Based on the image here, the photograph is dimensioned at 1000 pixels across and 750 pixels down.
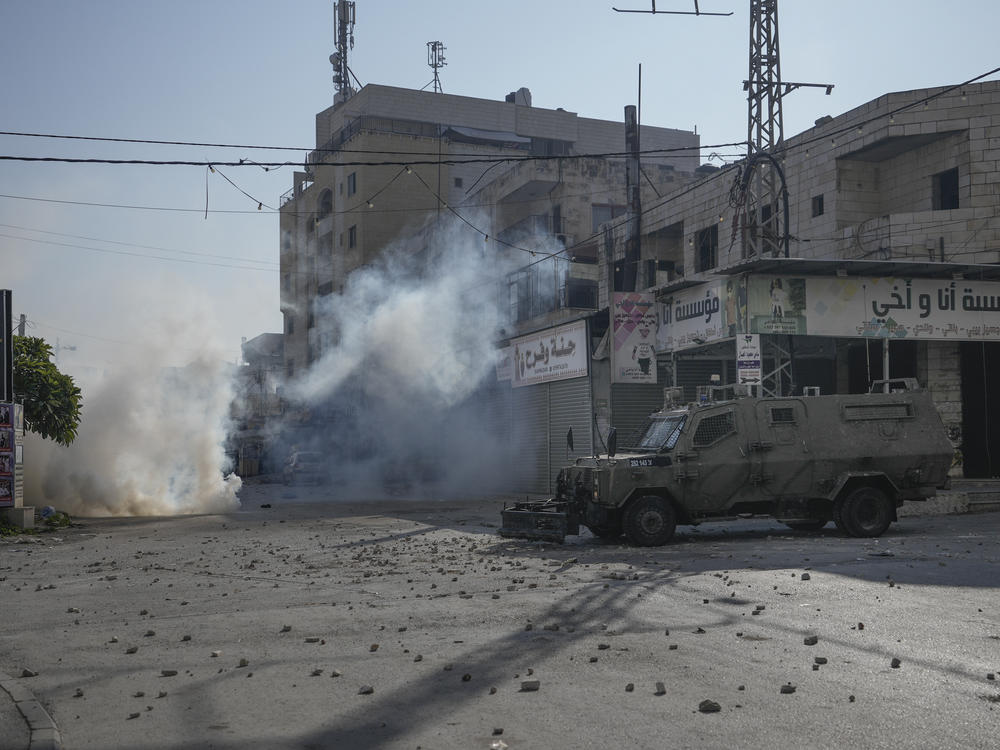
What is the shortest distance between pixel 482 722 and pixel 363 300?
4897 cm

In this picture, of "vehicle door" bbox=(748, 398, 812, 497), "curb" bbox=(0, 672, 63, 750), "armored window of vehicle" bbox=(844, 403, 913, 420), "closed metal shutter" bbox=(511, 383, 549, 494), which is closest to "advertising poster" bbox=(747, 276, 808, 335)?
"armored window of vehicle" bbox=(844, 403, 913, 420)

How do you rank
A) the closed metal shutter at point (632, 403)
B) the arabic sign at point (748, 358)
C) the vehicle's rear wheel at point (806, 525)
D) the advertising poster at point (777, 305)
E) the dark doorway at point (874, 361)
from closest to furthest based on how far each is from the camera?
1. the vehicle's rear wheel at point (806, 525)
2. the arabic sign at point (748, 358)
3. the advertising poster at point (777, 305)
4. the dark doorway at point (874, 361)
5. the closed metal shutter at point (632, 403)

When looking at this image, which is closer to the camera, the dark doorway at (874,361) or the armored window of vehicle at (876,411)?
the armored window of vehicle at (876,411)

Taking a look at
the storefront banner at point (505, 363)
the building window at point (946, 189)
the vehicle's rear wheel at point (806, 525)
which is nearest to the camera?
the vehicle's rear wheel at point (806, 525)

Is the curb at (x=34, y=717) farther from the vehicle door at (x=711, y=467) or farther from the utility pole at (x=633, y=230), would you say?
the utility pole at (x=633, y=230)

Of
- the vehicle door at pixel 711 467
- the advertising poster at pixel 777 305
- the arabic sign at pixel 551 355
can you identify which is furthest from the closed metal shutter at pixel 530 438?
the vehicle door at pixel 711 467

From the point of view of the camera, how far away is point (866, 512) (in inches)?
599

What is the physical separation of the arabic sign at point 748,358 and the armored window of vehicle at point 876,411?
4.27 meters

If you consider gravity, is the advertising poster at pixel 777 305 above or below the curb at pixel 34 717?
above

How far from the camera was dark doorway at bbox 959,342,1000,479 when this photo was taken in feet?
74.8

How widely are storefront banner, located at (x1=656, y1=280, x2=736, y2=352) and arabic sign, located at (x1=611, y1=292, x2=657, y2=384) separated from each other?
285 millimetres

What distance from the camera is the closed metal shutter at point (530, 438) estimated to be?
3100 cm

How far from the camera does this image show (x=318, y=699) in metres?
5.88

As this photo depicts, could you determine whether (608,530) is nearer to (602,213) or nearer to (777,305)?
(777,305)
